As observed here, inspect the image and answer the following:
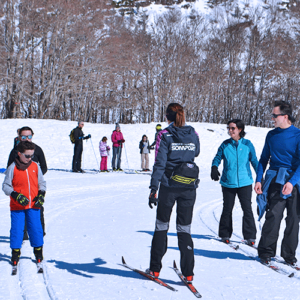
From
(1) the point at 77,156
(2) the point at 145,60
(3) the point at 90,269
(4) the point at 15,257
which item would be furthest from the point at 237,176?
(2) the point at 145,60

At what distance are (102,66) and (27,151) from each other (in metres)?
26.0

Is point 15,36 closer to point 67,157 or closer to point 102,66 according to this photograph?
point 102,66

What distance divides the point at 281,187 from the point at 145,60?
32.0m

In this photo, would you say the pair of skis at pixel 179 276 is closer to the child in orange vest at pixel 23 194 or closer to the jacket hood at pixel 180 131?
the child in orange vest at pixel 23 194

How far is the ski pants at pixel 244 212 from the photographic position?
5.00 meters

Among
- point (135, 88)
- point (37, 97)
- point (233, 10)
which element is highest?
point (233, 10)

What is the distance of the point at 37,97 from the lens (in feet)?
94.1

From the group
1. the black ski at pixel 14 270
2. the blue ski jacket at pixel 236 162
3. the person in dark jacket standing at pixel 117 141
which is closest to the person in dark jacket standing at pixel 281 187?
the blue ski jacket at pixel 236 162

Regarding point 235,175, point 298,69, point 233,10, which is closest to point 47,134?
point 235,175

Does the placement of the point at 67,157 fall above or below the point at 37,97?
below

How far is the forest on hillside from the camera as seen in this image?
2606 cm

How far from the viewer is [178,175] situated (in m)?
3.27

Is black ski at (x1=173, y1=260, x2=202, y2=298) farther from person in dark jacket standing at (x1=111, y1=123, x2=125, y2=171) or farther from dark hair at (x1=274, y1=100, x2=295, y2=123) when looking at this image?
person in dark jacket standing at (x1=111, y1=123, x2=125, y2=171)

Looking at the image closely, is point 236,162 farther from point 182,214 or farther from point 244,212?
point 182,214
